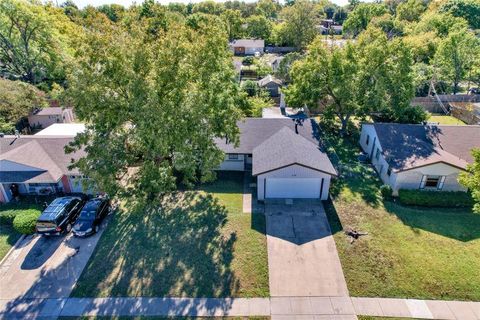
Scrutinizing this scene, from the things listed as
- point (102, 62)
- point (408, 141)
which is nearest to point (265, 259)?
point (102, 62)

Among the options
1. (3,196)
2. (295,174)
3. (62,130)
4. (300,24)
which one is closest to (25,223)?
(3,196)

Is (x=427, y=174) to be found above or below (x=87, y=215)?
above

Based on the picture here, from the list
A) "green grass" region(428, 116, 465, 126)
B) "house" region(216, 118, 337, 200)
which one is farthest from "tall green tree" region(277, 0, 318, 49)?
"house" region(216, 118, 337, 200)

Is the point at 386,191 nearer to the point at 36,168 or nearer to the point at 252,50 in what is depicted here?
the point at 36,168

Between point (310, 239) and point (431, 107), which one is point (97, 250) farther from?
point (431, 107)

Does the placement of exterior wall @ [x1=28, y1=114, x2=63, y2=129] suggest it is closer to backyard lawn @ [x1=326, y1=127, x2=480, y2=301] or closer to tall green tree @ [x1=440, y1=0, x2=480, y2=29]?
backyard lawn @ [x1=326, y1=127, x2=480, y2=301]

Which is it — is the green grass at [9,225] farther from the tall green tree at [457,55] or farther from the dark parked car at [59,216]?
the tall green tree at [457,55]

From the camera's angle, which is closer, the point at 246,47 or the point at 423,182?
the point at 423,182
